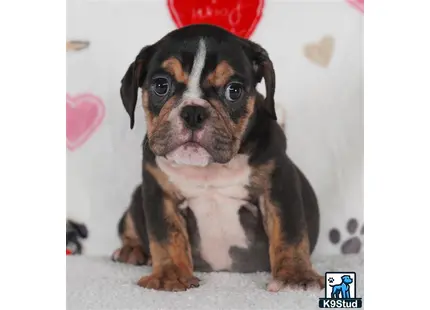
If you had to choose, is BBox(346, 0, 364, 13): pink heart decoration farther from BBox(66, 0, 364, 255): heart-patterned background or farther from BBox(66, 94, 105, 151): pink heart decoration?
BBox(66, 94, 105, 151): pink heart decoration

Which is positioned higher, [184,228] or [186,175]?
[186,175]

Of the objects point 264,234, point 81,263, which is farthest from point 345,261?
point 81,263

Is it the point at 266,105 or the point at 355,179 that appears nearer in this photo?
the point at 266,105

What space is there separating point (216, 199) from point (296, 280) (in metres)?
0.51

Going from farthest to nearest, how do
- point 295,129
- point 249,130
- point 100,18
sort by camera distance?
point 295,129 → point 100,18 → point 249,130

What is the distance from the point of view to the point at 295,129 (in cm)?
375

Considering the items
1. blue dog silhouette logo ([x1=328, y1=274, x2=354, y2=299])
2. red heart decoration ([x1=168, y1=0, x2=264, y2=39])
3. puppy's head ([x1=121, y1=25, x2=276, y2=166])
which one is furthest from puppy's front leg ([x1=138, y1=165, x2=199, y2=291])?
red heart decoration ([x1=168, y1=0, x2=264, y2=39])

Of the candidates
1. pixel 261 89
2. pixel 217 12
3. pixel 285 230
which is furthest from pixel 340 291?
pixel 217 12

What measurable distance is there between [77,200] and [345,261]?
130 centimetres

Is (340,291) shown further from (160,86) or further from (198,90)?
(160,86)

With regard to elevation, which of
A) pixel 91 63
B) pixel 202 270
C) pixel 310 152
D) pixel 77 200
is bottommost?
pixel 202 270

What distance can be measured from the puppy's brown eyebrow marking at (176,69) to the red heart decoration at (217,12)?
0.45 m

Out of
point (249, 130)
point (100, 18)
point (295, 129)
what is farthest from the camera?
point (295, 129)

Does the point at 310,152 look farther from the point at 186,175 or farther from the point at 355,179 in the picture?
the point at 186,175
